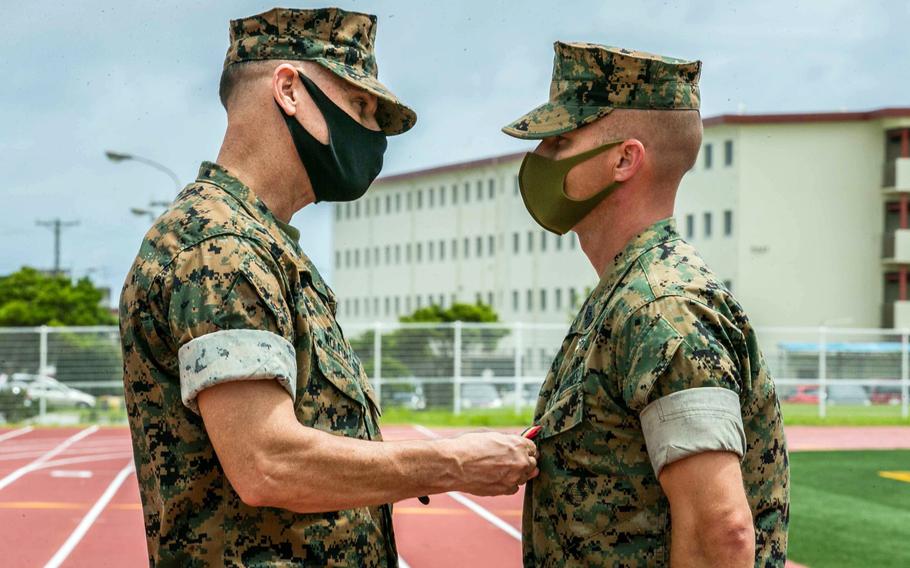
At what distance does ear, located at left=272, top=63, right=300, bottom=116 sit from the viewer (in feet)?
9.90

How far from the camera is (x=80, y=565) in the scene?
951cm

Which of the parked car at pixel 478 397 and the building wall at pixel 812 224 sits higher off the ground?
the building wall at pixel 812 224

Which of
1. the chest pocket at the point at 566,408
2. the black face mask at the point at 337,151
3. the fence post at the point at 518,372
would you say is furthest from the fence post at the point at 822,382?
the chest pocket at the point at 566,408

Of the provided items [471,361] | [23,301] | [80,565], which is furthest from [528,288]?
[80,565]

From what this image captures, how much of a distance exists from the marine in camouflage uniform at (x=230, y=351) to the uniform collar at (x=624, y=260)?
1.90ft

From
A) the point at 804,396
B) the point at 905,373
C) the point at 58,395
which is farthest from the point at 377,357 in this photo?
the point at 905,373

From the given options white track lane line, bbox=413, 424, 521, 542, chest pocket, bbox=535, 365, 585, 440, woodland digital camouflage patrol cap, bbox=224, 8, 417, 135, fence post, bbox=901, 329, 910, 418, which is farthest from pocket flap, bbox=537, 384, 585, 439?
→ fence post, bbox=901, 329, 910, 418

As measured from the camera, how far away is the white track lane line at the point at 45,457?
15.6 meters

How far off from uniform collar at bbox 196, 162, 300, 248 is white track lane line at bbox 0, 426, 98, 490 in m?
12.8

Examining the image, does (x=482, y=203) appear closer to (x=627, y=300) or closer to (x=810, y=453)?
(x=810, y=453)

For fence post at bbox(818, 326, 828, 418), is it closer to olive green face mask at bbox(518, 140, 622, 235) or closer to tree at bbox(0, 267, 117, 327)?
olive green face mask at bbox(518, 140, 622, 235)

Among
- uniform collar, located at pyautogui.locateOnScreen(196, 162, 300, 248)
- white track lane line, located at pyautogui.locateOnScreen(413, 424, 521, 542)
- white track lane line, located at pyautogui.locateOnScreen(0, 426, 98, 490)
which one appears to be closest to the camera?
uniform collar, located at pyautogui.locateOnScreen(196, 162, 300, 248)

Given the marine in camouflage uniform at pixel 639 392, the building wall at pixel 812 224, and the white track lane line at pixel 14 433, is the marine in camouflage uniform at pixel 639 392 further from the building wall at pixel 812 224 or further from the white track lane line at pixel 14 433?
the building wall at pixel 812 224

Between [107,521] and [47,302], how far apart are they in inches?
1746
